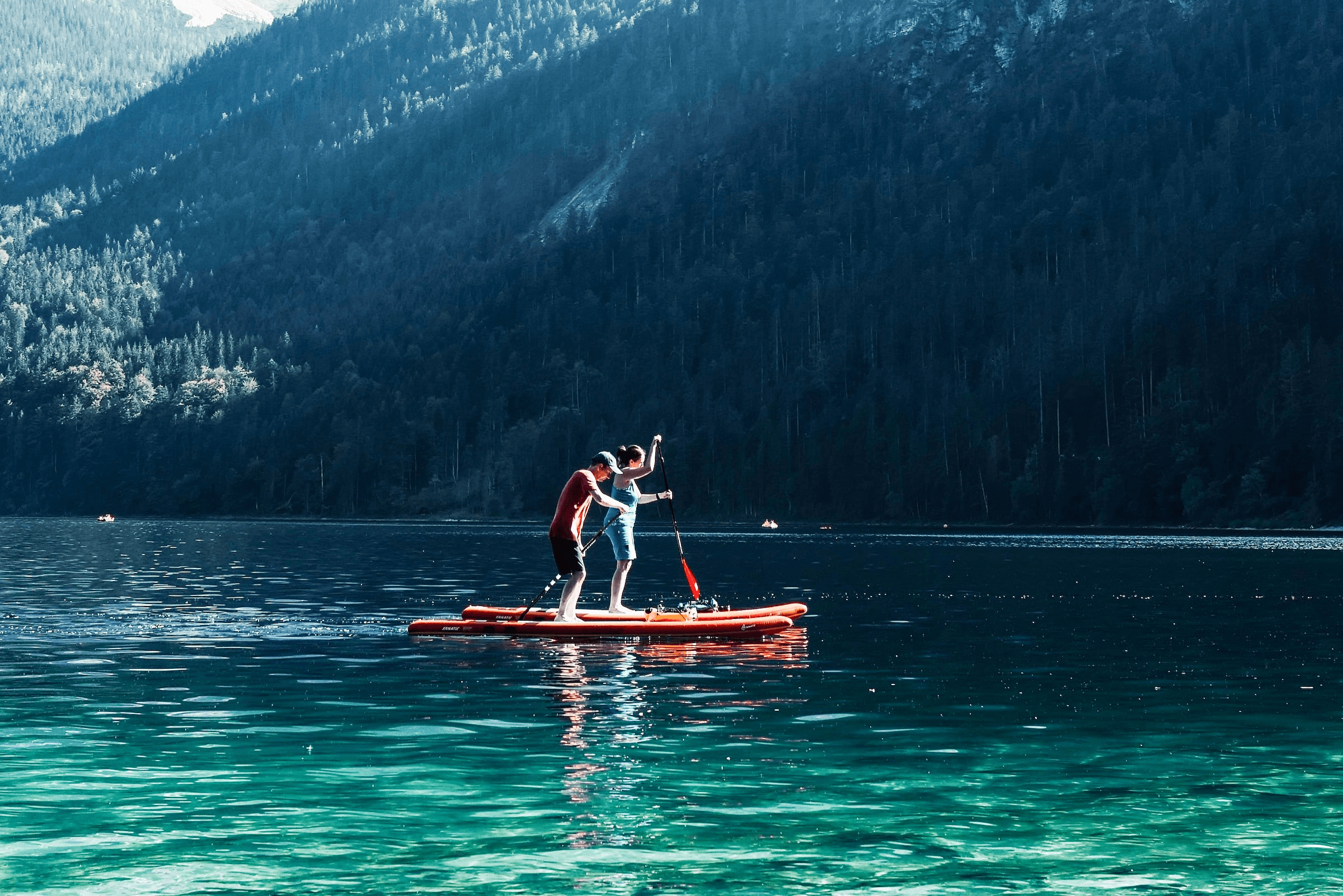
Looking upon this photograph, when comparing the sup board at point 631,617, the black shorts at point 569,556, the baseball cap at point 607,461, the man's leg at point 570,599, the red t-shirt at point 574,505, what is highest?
the baseball cap at point 607,461

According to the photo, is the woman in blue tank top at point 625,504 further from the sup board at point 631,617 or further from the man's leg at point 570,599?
the man's leg at point 570,599

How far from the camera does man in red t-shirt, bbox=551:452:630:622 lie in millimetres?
29750

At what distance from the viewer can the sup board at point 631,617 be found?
3170 centimetres

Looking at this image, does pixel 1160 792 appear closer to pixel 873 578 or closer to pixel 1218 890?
pixel 1218 890

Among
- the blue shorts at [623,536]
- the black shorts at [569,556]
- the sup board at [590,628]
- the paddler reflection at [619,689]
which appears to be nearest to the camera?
the paddler reflection at [619,689]

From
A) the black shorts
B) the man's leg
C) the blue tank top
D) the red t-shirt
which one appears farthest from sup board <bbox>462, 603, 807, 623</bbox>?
the red t-shirt

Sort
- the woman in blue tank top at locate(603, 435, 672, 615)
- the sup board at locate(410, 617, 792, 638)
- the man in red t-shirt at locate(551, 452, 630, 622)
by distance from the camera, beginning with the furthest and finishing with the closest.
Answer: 1. the woman in blue tank top at locate(603, 435, 672, 615)
2. the sup board at locate(410, 617, 792, 638)
3. the man in red t-shirt at locate(551, 452, 630, 622)

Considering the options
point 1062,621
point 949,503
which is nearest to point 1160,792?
point 1062,621

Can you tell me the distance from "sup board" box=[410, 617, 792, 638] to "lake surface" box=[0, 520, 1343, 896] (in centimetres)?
27

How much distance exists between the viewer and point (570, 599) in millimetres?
31016

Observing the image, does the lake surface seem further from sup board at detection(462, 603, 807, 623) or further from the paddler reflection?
sup board at detection(462, 603, 807, 623)

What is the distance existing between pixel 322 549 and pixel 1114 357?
122 metres

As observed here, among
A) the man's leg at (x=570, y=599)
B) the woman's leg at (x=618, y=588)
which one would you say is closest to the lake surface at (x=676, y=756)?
the man's leg at (x=570, y=599)

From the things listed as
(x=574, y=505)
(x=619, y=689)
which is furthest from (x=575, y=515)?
(x=619, y=689)
